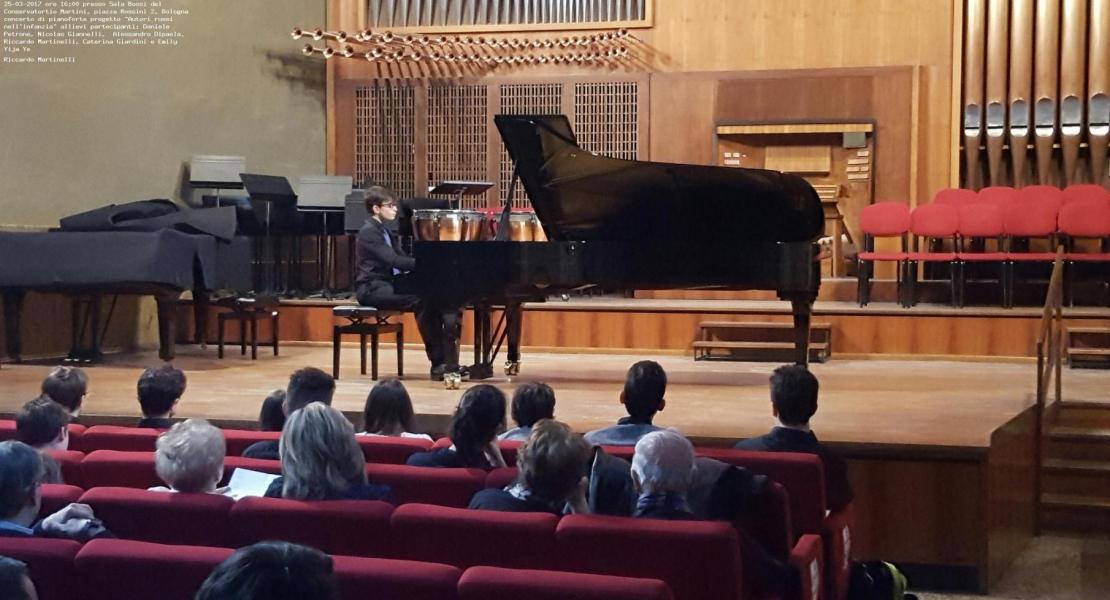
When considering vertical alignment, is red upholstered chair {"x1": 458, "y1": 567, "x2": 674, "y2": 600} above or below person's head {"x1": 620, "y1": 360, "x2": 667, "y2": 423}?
below

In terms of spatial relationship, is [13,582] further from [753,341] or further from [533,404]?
[753,341]

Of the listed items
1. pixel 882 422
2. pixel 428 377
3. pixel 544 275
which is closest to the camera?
pixel 882 422

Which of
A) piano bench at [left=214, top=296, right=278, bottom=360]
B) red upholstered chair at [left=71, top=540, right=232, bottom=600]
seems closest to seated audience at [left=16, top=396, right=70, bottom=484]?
red upholstered chair at [left=71, top=540, right=232, bottom=600]

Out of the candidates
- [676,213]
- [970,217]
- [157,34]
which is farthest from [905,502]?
[157,34]

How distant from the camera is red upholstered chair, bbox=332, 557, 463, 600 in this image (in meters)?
2.02

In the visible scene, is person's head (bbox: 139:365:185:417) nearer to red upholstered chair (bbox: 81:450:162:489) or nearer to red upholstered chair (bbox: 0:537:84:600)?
red upholstered chair (bbox: 81:450:162:489)

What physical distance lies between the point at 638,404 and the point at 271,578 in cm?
273

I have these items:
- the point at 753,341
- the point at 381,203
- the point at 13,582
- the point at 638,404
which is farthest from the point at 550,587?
the point at 753,341

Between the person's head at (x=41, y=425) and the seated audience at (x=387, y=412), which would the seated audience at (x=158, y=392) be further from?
the seated audience at (x=387, y=412)

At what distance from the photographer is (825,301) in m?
9.90

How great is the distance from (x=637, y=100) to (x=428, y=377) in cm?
456

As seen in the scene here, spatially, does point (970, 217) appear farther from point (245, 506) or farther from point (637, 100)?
point (245, 506)

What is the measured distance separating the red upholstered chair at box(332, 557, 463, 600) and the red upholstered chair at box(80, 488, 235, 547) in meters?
0.65

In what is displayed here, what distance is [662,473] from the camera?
2.77 m
